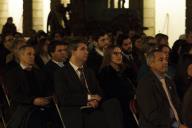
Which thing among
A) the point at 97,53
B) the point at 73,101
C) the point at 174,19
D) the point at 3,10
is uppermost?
the point at 3,10

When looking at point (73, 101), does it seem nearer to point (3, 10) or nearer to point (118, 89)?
point (118, 89)

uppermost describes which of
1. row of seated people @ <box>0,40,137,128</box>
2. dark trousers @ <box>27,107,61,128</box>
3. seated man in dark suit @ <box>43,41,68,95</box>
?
seated man in dark suit @ <box>43,41,68,95</box>

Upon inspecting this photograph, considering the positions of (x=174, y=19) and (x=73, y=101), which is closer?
(x=73, y=101)

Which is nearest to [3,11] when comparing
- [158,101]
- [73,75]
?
[73,75]

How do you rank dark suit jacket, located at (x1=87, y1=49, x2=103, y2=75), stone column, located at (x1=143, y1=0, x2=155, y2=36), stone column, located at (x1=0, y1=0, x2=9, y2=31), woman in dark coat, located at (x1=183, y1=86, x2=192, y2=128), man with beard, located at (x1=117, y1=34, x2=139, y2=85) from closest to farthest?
woman in dark coat, located at (x1=183, y1=86, x2=192, y2=128) < man with beard, located at (x1=117, y1=34, x2=139, y2=85) < dark suit jacket, located at (x1=87, y1=49, x2=103, y2=75) < stone column, located at (x1=143, y1=0, x2=155, y2=36) < stone column, located at (x1=0, y1=0, x2=9, y2=31)

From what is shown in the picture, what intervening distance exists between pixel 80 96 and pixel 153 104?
4.46 feet

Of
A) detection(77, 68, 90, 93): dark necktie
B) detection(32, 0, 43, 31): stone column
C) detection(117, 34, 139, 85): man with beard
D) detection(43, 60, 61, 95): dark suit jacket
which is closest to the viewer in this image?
detection(77, 68, 90, 93): dark necktie

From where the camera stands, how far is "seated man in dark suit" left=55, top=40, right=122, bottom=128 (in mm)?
9383

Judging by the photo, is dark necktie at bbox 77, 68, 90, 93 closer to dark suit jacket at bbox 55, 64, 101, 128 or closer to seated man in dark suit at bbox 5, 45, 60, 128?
dark suit jacket at bbox 55, 64, 101, 128

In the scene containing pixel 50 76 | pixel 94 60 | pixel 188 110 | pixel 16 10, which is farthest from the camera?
pixel 16 10

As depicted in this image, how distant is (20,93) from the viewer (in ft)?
32.1

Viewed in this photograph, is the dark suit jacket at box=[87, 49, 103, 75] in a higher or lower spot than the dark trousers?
higher

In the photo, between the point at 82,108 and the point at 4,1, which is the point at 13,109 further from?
the point at 4,1

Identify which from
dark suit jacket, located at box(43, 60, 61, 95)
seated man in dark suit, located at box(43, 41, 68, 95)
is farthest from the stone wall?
dark suit jacket, located at box(43, 60, 61, 95)
